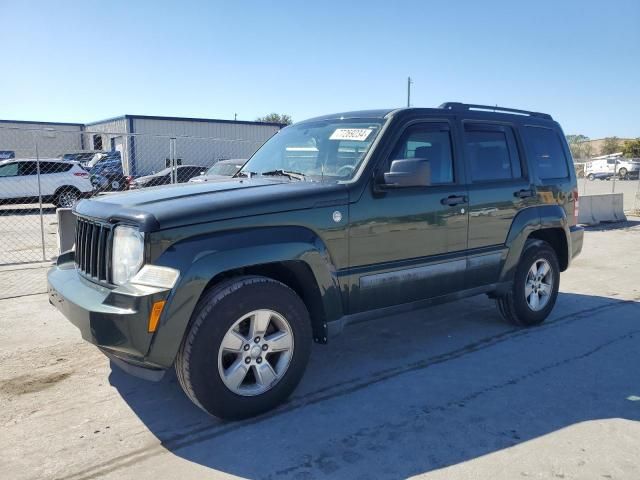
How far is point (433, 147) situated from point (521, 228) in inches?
52.3

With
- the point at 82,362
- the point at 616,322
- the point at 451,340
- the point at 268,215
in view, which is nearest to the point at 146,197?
the point at 268,215

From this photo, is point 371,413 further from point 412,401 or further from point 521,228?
point 521,228

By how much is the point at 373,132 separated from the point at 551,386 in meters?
2.35

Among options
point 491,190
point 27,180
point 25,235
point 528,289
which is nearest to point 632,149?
point 27,180

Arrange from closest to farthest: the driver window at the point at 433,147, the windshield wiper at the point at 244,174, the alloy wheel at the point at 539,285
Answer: the driver window at the point at 433,147, the windshield wiper at the point at 244,174, the alloy wheel at the point at 539,285

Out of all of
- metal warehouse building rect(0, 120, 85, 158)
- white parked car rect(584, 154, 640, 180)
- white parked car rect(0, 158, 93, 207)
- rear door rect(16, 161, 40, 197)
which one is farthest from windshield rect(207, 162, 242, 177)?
white parked car rect(584, 154, 640, 180)

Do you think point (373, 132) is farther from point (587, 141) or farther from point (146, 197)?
point (587, 141)

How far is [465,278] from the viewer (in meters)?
4.80

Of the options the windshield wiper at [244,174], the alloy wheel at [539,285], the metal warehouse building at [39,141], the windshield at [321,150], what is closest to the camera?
the windshield at [321,150]

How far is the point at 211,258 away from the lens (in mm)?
3229

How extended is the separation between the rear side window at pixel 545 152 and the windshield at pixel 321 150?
79.9 inches

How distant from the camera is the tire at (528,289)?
211 inches

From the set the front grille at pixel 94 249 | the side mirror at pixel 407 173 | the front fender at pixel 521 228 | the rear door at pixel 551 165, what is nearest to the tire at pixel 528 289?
the front fender at pixel 521 228

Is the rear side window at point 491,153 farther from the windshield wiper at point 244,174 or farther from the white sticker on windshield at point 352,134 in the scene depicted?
the windshield wiper at point 244,174
